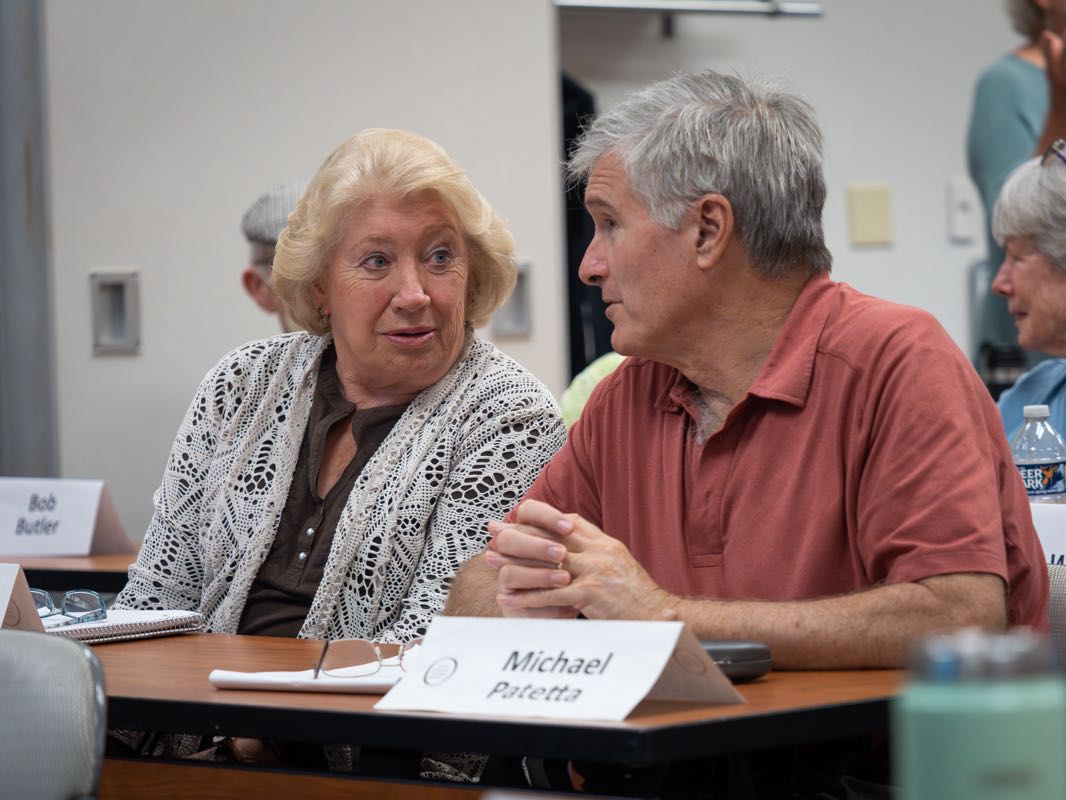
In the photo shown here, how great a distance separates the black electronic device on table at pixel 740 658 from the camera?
157 centimetres

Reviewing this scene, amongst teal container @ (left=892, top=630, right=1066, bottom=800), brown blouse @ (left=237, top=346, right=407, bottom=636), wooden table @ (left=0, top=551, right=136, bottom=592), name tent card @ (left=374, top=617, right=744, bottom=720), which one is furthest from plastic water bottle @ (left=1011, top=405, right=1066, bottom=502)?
teal container @ (left=892, top=630, right=1066, bottom=800)

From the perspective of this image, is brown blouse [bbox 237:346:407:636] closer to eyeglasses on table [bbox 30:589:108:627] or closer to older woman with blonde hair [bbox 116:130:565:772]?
older woman with blonde hair [bbox 116:130:565:772]

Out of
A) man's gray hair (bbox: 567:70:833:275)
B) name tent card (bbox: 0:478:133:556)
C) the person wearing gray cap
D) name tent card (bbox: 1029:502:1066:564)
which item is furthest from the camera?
the person wearing gray cap

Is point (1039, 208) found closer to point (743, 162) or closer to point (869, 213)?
point (743, 162)

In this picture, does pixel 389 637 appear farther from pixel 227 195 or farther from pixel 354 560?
pixel 227 195

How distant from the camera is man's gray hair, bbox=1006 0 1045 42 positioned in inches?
167

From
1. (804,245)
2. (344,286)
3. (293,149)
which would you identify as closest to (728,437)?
(804,245)

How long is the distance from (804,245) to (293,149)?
2.78m

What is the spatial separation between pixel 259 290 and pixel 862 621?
2915mm

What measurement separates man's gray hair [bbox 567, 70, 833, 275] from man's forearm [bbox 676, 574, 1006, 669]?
0.53 m

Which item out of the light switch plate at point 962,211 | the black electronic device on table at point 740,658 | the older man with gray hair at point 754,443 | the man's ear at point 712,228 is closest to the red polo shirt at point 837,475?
the older man with gray hair at point 754,443

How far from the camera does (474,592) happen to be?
209 centimetres

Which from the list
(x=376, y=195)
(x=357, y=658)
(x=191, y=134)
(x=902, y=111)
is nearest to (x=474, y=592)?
(x=357, y=658)

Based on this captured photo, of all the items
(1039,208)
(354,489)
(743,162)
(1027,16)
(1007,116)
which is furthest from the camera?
(1007,116)
